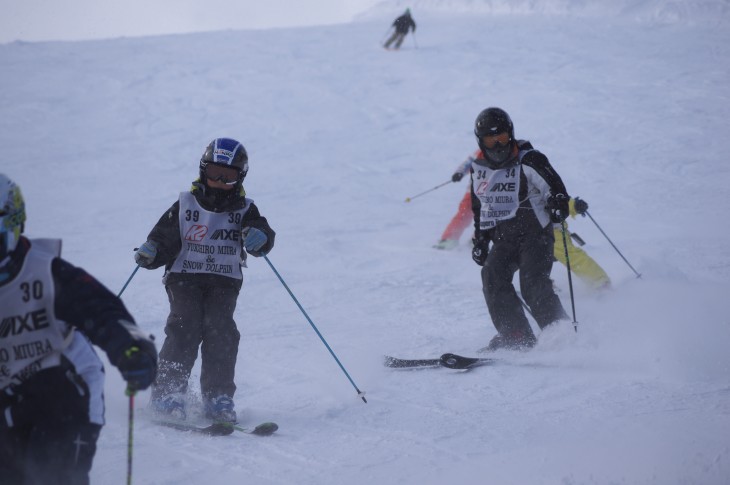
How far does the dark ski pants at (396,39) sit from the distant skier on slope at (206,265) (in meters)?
22.4

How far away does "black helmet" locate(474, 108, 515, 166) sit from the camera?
6070 mm

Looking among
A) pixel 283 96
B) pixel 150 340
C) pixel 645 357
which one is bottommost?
pixel 645 357

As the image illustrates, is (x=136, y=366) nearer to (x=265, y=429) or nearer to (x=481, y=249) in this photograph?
(x=265, y=429)

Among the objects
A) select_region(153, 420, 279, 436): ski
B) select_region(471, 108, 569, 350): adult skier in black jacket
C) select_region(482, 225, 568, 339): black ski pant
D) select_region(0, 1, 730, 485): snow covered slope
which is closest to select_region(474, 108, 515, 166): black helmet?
select_region(471, 108, 569, 350): adult skier in black jacket

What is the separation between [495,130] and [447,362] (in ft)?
6.25

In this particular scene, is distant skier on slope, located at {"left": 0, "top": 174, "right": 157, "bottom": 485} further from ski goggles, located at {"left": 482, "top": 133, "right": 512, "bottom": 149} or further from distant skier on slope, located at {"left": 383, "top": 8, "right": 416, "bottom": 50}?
distant skier on slope, located at {"left": 383, "top": 8, "right": 416, "bottom": 50}

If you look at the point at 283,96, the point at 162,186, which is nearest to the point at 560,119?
the point at 283,96

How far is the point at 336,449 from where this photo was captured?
14.0ft

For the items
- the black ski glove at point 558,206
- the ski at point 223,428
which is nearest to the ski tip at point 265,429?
the ski at point 223,428

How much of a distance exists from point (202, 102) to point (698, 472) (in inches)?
736

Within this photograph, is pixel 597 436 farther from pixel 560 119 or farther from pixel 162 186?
pixel 560 119

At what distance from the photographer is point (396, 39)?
87.1 feet

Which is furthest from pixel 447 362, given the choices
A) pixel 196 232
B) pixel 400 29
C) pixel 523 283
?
pixel 400 29

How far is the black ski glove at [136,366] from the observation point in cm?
254
